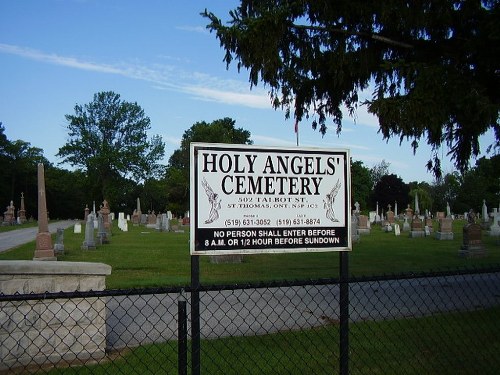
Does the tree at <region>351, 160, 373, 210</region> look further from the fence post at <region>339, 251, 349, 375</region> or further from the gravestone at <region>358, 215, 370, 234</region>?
the fence post at <region>339, 251, 349, 375</region>

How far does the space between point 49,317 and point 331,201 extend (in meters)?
3.43

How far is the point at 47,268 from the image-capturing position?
5586 millimetres

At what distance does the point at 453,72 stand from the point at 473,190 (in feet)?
301

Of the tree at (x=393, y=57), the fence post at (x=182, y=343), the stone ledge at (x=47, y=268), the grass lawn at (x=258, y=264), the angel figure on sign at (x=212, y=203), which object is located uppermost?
the tree at (x=393, y=57)

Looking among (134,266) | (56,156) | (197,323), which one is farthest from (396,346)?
(56,156)

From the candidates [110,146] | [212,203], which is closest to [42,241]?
[212,203]

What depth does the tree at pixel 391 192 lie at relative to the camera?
Answer: 101688 mm

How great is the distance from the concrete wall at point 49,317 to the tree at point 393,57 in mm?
4514

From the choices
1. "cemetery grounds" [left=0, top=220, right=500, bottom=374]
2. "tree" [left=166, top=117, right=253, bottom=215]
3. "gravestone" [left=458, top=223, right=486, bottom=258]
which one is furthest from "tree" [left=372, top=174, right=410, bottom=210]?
"cemetery grounds" [left=0, top=220, right=500, bottom=374]

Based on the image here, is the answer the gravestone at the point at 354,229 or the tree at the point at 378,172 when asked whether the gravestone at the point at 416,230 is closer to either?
the gravestone at the point at 354,229

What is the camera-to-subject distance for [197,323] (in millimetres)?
3508

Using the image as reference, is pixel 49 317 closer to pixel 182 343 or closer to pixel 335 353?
pixel 182 343

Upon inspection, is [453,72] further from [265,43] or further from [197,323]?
[197,323]

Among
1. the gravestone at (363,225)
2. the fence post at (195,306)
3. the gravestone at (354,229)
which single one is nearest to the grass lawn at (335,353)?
the fence post at (195,306)
